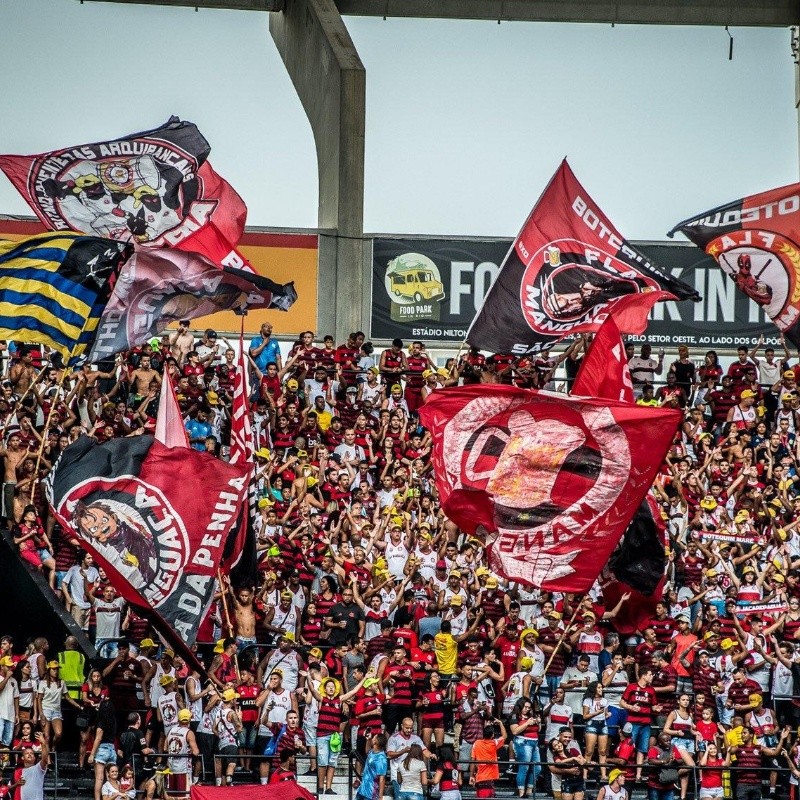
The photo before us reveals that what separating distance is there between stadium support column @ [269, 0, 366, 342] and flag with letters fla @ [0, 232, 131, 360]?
39.0 feet

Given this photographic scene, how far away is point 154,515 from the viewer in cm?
2392

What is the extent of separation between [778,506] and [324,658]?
25.7ft

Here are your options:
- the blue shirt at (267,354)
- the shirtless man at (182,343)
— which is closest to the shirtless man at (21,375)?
the shirtless man at (182,343)

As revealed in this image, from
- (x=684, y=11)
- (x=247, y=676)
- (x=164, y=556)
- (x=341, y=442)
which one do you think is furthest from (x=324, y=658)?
(x=684, y=11)

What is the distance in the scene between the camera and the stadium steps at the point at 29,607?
84.6 ft

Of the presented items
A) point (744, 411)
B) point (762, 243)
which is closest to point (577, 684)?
point (762, 243)

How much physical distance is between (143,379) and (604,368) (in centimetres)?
881

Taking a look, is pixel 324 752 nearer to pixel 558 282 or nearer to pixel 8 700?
pixel 8 700

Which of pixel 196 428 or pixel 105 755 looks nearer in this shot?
pixel 105 755

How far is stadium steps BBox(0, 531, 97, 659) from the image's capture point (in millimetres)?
25797

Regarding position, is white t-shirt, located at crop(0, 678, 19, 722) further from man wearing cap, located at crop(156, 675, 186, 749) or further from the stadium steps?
man wearing cap, located at crop(156, 675, 186, 749)

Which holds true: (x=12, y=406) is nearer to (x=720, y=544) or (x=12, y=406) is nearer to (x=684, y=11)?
(x=720, y=544)

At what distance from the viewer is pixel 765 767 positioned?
2430 cm

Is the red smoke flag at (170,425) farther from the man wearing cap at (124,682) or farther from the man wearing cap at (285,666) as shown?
the man wearing cap at (285,666)
